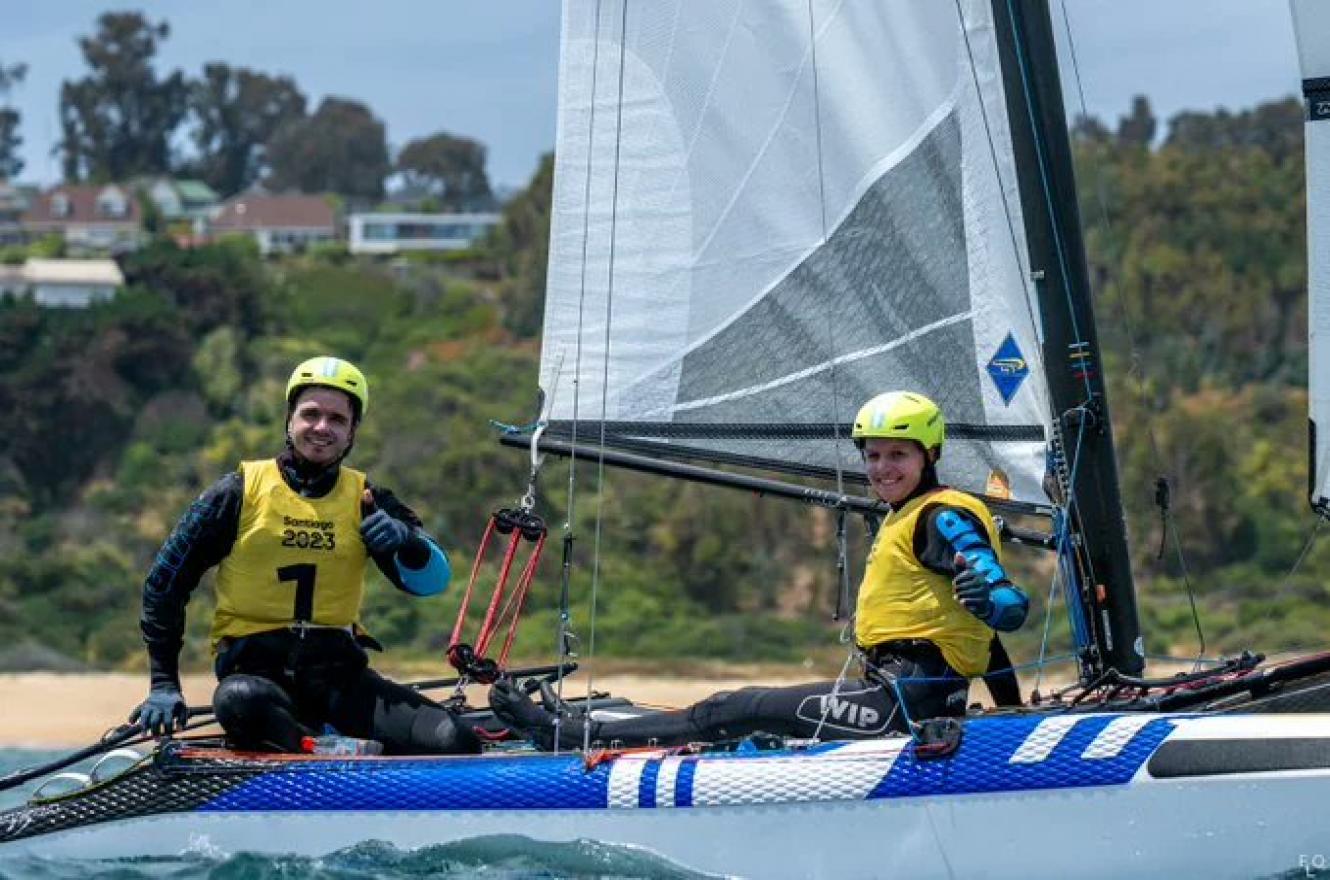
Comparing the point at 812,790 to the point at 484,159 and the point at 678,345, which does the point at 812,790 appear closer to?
the point at 678,345

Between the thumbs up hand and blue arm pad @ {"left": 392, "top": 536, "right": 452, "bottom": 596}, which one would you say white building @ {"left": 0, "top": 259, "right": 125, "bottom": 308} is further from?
the thumbs up hand

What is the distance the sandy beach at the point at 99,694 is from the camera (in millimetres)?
17531

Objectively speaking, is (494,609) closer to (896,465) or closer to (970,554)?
(896,465)

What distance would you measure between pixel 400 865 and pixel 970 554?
2.03 meters

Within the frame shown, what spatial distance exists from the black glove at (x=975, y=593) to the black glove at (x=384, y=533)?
1.80 meters

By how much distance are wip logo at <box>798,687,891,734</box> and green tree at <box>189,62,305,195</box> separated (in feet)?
215

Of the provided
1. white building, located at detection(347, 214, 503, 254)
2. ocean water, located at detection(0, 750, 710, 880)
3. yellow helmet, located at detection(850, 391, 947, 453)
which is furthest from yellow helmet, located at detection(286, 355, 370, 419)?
white building, located at detection(347, 214, 503, 254)

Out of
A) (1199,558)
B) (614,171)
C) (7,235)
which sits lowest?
(1199,558)

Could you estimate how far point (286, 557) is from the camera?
7434mm

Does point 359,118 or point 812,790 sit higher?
point 359,118

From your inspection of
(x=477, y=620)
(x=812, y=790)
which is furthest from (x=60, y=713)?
(x=812, y=790)

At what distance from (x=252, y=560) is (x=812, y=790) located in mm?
1985

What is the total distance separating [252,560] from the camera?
292 inches

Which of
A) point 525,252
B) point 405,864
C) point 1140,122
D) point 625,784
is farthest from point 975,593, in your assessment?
point 1140,122
